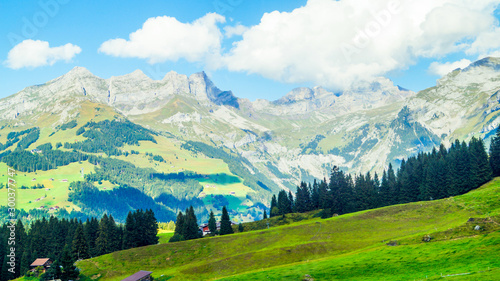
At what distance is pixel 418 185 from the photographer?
14375 centimetres

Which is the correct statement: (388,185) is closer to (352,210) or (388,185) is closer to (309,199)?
(352,210)

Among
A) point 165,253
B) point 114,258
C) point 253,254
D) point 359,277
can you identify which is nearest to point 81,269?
point 114,258

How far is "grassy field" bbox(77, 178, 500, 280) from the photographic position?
55000 millimetres

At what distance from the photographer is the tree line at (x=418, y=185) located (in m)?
126

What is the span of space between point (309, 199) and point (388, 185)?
42.8 meters

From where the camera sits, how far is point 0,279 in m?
115

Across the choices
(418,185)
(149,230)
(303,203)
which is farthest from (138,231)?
(418,185)

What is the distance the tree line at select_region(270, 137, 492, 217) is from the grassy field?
1000cm

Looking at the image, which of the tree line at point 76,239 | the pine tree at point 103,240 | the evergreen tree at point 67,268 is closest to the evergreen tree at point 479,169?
the tree line at point 76,239

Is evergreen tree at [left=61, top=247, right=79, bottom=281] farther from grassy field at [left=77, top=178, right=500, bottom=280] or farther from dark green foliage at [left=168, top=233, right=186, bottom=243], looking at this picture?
dark green foliage at [left=168, top=233, right=186, bottom=243]

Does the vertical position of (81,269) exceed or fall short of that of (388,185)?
it falls short

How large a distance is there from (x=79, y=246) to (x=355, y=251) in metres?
94.7

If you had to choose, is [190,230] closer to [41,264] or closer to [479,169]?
[41,264]

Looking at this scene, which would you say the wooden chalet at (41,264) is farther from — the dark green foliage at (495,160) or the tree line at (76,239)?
the dark green foliage at (495,160)
